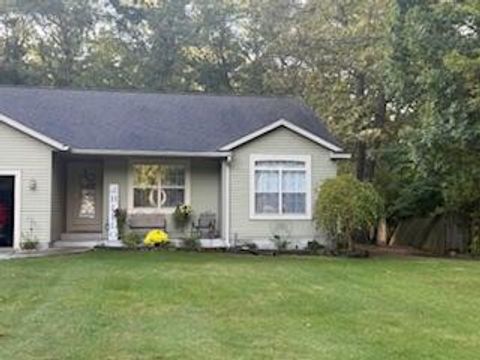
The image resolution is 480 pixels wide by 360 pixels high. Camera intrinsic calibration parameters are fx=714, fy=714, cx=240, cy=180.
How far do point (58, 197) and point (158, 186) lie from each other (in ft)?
9.55

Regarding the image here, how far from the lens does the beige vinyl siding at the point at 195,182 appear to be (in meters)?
21.1

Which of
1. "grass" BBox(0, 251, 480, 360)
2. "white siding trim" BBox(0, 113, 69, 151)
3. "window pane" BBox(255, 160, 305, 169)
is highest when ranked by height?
"white siding trim" BBox(0, 113, 69, 151)

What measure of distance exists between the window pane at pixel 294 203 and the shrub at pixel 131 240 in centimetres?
418

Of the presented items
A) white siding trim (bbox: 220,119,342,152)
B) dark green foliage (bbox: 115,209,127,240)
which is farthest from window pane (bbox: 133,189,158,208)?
white siding trim (bbox: 220,119,342,152)

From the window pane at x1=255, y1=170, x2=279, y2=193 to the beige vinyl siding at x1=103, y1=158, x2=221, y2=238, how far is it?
1.59 metres

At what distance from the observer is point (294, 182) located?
20.5 meters

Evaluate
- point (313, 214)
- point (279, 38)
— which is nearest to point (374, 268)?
point (313, 214)

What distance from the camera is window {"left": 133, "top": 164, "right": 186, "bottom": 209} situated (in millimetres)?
21203

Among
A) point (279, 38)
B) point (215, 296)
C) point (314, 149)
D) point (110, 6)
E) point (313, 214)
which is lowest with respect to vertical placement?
point (215, 296)

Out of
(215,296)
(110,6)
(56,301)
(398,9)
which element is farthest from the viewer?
(110,6)

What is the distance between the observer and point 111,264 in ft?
50.3

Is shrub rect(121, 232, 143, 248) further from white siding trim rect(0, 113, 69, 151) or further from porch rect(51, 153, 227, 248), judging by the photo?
white siding trim rect(0, 113, 69, 151)

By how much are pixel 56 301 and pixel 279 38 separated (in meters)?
22.8

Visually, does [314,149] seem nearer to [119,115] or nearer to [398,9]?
[398,9]
